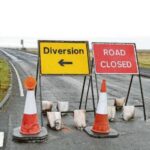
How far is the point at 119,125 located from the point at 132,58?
186 centimetres

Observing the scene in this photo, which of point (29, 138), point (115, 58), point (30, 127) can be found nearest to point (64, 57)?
point (115, 58)

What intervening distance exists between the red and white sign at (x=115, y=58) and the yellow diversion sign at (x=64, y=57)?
290 millimetres

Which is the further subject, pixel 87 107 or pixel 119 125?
pixel 87 107

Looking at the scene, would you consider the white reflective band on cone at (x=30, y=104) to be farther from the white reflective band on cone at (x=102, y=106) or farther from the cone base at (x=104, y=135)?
the white reflective band on cone at (x=102, y=106)

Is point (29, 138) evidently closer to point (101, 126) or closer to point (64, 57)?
point (101, 126)

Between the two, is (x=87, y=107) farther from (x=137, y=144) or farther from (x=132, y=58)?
(x=137, y=144)

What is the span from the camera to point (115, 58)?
33.7 ft

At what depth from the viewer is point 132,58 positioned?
10.4 m

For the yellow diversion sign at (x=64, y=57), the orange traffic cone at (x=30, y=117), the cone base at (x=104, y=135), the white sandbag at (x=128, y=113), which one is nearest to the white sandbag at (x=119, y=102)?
the white sandbag at (x=128, y=113)

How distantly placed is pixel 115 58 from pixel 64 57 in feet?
4.19

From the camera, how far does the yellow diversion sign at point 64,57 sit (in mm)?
9773

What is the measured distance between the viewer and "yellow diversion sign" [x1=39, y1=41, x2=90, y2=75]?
9.77 meters

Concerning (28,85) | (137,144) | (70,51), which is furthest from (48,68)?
(137,144)

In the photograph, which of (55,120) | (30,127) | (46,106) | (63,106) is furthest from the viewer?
(46,106)
